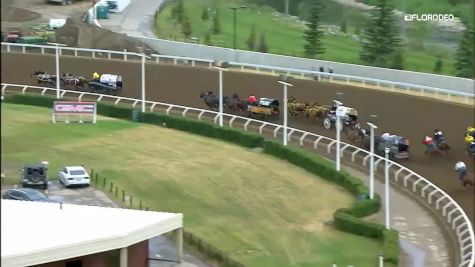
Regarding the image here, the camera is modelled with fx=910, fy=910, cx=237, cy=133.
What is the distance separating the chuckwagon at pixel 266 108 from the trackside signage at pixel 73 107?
552 cm

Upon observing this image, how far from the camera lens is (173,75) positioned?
120ft

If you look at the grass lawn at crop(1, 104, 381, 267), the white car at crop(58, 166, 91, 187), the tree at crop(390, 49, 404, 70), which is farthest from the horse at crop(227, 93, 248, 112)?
the white car at crop(58, 166, 91, 187)

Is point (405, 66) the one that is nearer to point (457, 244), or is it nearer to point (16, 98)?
point (16, 98)

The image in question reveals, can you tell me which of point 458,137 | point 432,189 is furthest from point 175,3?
point 432,189

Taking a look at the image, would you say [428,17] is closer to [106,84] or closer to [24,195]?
[106,84]

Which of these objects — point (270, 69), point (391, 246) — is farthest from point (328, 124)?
point (391, 246)

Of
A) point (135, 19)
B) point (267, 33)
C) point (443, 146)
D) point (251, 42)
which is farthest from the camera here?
point (135, 19)

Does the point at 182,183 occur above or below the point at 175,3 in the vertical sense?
below

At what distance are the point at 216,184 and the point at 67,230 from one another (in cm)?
957

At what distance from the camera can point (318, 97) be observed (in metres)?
31.8

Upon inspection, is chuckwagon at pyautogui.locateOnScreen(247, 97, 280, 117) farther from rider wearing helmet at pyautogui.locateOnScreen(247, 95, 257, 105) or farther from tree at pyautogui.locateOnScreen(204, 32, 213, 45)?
tree at pyautogui.locateOnScreen(204, 32, 213, 45)

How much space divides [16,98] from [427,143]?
1568 centimetres

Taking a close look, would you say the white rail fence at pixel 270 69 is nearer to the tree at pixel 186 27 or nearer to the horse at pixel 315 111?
the horse at pixel 315 111

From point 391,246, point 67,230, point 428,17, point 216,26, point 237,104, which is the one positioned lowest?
point 391,246
